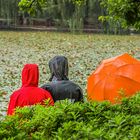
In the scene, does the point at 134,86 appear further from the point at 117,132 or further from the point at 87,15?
the point at 87,15

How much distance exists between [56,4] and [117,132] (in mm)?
37523

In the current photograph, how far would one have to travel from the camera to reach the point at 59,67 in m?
5.05

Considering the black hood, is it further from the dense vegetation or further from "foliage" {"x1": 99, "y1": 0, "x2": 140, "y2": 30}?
the dense vegetation

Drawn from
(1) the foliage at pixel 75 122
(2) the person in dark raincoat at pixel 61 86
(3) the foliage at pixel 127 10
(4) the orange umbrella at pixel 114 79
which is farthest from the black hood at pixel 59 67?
(3) the foliage at pixel 127 10

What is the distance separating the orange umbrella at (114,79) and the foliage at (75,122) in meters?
2.89

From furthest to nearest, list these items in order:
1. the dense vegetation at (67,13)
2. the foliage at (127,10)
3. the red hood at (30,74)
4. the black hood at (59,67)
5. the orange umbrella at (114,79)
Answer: the dense vegetation at (67,13) → the foliage at (127,10) → the orange umbrella at (114,79) → the black hood at (59,67) → the red hood at (30,74)

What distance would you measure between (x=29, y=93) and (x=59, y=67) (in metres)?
0.59

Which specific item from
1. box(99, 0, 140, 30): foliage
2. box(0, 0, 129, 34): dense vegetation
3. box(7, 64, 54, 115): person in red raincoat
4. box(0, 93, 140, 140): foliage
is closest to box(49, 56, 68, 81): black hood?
box(7, 64, 54, 115): person in red raincoat

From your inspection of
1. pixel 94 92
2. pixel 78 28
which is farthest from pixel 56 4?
pixel 94 92

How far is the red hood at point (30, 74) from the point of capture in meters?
Answer: 4.54

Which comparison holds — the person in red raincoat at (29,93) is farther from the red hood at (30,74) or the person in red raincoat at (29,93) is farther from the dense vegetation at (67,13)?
the dense vegetation at (67,13)

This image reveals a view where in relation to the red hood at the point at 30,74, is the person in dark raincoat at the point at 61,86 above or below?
below

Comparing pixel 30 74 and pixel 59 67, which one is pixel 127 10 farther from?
pixel 30 74

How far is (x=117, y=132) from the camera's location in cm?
266
